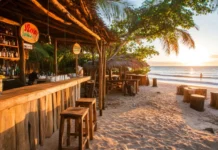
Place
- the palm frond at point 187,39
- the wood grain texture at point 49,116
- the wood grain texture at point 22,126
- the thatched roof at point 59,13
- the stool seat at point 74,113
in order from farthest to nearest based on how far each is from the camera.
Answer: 1. the palm frond at point 187,39
2. the wood grain texture at point 49,116
3. the thatched roof at point 59,13
4. the stool seat at point 74,113
5. the wood grain texture at point 22,126

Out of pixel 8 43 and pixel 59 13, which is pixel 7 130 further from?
pixel 8 43

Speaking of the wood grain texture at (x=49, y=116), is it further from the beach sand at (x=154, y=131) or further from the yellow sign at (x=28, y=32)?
the yellow sign at (x=28, y=32)

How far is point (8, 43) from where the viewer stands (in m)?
4.95

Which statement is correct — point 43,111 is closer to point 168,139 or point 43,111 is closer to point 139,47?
point 168,139

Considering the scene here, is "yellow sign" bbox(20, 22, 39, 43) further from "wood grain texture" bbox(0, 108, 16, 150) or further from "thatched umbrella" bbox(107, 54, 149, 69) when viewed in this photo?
"thatched umbrella" bbox(107, 54, 149, 69)

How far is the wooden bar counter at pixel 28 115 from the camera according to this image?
2.28 m

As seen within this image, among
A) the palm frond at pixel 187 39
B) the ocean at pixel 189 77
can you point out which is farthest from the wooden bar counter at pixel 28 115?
the ocean at pixel 189 77

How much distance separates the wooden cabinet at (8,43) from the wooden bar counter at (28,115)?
200 centimetres

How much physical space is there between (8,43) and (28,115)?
2.99 meters

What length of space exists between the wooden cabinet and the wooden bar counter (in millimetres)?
1996

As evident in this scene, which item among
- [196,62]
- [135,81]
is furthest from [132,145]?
[196,62]

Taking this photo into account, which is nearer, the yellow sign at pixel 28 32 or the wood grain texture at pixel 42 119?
the wood grain texture at pixel 42 119

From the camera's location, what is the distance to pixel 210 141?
4.20 meters

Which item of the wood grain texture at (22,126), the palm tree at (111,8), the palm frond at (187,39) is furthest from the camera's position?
the palm frond at (187,39)
